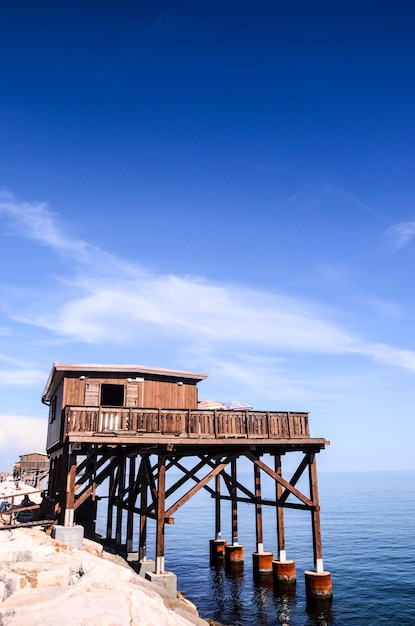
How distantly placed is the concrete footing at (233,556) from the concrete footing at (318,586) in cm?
805

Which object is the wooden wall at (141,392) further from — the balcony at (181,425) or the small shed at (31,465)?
the small shed at (31,465)

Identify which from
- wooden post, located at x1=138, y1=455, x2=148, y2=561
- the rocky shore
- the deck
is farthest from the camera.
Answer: wooden post, located at x1=138, y1=455, x2=148, y2=561

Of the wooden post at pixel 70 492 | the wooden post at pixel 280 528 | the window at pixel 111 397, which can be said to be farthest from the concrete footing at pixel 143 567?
the window at pixel 111 397

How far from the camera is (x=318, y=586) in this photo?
64.4 ft

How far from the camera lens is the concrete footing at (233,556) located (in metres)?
27.1

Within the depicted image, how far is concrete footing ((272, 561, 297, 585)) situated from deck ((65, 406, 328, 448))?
6325 millimetres

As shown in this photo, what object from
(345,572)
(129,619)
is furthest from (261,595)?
(129,619)

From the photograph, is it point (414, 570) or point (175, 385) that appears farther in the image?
point (414, 570)

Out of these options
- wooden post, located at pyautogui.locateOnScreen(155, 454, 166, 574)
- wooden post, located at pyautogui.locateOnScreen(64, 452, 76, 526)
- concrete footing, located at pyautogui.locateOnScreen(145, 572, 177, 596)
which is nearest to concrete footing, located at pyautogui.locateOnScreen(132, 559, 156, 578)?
wooden post, located at pyautogui.locateOnScreen(155, 454, 166, 574)

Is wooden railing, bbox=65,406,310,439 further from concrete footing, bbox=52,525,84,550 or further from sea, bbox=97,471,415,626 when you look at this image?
sea, bbox=97,471,415,626

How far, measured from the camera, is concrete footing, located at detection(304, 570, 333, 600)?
19.6 m

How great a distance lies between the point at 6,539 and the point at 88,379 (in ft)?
28.5

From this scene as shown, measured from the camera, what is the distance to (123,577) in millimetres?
12266

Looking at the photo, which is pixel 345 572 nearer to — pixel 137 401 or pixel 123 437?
pixel 137 401
